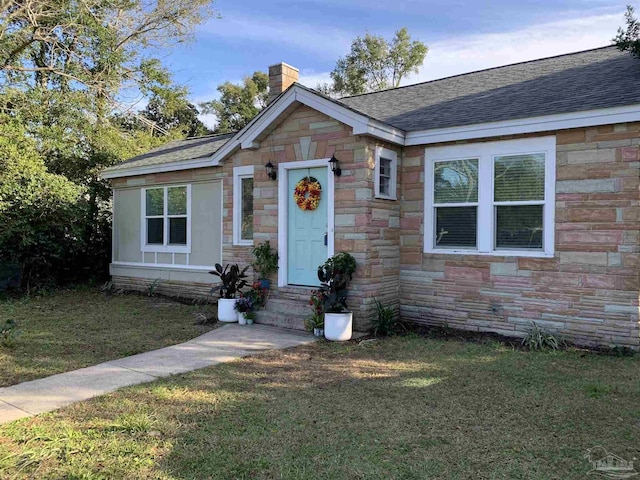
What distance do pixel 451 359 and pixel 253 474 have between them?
3.27 meters

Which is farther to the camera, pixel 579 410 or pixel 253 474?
pixel 579 410

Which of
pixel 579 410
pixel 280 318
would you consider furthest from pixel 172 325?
pixel 579 410

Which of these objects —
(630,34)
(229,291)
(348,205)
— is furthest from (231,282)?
(630,34)

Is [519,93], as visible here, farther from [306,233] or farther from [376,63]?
[376,63]

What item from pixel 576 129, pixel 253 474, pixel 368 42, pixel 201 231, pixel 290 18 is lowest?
pixel 253 474

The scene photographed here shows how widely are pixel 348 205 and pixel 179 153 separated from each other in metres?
6.15

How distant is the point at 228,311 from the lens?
7.84m

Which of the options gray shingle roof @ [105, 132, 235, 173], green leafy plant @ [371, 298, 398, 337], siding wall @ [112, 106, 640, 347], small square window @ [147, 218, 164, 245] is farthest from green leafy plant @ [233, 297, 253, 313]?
small square window @ [147, 218, 164, 245]

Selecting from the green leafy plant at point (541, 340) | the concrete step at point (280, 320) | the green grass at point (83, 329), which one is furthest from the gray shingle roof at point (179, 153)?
the green leafy plant at point (541, 340)

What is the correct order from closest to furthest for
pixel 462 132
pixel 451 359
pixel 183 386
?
pixel 183 386, pixel 451 359, pixel 462 132

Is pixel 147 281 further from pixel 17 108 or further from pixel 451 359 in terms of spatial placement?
pixel 451 359

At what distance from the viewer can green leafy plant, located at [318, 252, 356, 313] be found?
6.60 m

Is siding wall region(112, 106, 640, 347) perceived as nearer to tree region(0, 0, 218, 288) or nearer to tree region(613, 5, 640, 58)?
tree region(613, 5, 640, 58)

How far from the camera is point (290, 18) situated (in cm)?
1831
